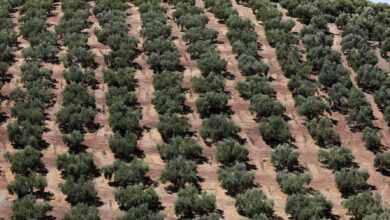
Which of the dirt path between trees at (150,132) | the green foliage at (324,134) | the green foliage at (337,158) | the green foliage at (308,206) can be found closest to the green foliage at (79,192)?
the dirt path between trees at (150,132)

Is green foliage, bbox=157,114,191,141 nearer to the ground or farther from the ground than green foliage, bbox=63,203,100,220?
nearer to the ground

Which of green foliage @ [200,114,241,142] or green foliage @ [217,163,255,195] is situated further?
green foliage @ [200,114,241,142]

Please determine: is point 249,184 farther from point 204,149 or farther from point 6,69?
point 6,69

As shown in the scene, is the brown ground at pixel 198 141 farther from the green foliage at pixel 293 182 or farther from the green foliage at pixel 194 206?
the green foliage at pixel 194 206

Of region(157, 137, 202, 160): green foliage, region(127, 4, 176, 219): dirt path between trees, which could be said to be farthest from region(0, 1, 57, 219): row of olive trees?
region(157, 137, 202, 160): green foliage

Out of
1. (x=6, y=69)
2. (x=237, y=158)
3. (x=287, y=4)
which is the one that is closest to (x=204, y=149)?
(x=237, y=158)

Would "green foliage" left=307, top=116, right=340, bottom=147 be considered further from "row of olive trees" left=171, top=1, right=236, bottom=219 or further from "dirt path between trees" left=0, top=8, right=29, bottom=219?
"dirt path between trees" left=0, top=8, right=29, bottom=219
